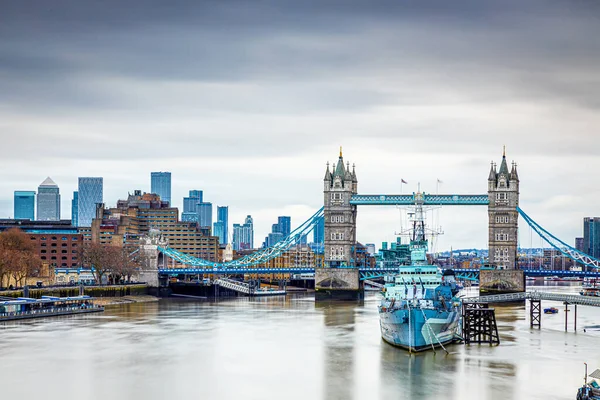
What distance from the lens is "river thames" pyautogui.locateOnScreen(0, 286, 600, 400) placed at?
57.0 meters

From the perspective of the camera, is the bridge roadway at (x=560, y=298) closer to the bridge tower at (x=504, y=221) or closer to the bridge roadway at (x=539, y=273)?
the bridge roadway at (x=539, y=273)

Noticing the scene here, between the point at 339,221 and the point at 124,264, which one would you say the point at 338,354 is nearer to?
the point at 339,221

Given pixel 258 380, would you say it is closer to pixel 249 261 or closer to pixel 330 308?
pixel 330 308

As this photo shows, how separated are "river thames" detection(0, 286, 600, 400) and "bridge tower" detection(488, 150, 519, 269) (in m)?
39.4

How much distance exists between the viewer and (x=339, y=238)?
471 ft

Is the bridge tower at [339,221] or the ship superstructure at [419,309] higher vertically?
the bridge tower at [339,221]

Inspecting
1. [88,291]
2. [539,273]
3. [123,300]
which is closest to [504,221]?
[539,273]

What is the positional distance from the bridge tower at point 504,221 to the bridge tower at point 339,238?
20.9m

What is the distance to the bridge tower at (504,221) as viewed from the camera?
456 ft

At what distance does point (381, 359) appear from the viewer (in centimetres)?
6819

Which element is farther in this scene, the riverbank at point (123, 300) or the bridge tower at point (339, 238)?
the bridge tower at point (339, 238)

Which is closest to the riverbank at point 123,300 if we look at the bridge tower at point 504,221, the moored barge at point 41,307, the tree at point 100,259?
the tree at point 100,259

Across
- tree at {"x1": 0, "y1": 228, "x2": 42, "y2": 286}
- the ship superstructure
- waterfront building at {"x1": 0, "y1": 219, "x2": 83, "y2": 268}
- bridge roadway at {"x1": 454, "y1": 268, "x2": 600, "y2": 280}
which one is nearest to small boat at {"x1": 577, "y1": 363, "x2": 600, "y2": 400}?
the ship superstructure

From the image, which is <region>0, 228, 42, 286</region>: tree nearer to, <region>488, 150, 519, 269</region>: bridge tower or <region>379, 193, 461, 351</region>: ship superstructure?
<region>379, 193, 461, 351</region>: ship superstructure
